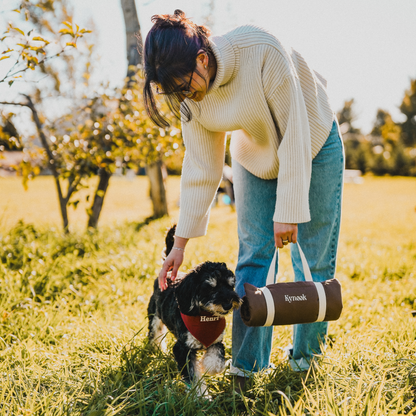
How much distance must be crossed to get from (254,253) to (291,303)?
18.0 inches

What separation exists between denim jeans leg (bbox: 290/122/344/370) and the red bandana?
48 centimetres

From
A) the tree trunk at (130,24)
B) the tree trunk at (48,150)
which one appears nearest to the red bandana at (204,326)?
the tree trunk at (48,150)

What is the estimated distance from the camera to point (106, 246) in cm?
498

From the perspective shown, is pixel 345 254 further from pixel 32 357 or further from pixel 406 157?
pixel 406 157

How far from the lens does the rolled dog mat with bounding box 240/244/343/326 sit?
6.33 ft

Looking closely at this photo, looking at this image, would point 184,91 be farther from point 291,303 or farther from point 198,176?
point 291,303

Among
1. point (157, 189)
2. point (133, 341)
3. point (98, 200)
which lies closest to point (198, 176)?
point (133, 341)

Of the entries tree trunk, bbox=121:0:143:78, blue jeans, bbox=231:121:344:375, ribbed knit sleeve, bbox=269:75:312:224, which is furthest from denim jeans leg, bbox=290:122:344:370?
tree trunk, bbox=121:0:143:78

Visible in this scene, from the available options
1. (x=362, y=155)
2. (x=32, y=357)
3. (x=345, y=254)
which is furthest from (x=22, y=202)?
(x=362, y=155)

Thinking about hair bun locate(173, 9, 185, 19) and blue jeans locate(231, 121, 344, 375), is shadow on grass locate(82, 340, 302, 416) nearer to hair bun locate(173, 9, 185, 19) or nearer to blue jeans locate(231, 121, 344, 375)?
blue jeans locate(231, 121, 344, 375)

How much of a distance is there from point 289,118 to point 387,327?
1.77 meters

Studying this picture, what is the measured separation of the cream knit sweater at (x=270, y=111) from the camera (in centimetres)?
190

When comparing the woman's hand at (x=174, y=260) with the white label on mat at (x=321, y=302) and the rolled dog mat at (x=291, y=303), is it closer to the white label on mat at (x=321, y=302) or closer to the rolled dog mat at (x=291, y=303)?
the rolled dog mat at (x=291, y=303)

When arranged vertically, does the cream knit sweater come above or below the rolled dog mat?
above
